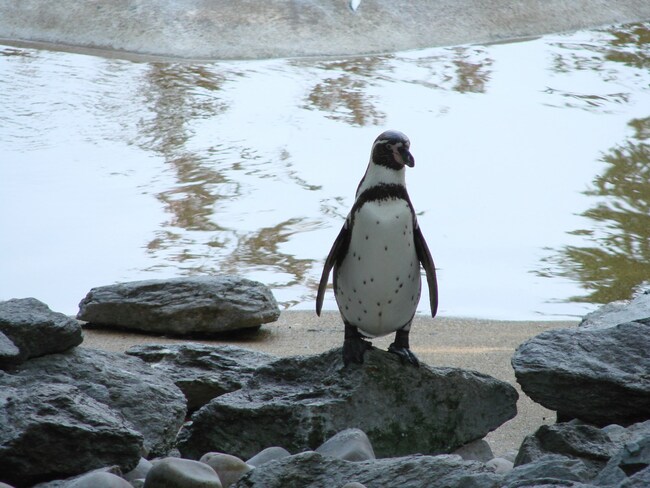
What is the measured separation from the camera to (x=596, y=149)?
639 cm

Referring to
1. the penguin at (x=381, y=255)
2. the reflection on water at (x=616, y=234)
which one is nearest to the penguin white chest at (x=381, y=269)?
the penguin at (x=381, y=255)

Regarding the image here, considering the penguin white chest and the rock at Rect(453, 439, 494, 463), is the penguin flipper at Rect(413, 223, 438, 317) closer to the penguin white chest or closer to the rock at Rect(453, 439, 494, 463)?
the penguin white chest

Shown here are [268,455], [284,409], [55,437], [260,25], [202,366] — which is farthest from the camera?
[260,25]

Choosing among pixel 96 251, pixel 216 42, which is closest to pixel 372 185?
pixel 96 251

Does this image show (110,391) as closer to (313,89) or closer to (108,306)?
(108,306)

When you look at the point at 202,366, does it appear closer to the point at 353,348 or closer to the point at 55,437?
the point at 353,348

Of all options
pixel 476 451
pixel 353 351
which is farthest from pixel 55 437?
pixel 476 451

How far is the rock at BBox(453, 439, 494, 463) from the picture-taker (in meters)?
2.57

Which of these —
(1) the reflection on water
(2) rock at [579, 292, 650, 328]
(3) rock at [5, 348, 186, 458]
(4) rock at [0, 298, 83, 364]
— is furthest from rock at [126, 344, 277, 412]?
(1) the reflection on water

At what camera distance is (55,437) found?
6.89 feet

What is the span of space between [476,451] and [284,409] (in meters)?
0.56

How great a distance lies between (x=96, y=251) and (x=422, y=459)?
11.4 feet

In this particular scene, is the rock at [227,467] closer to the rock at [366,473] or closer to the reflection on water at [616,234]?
the rock at [366,473]

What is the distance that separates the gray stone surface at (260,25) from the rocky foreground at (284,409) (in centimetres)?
499
